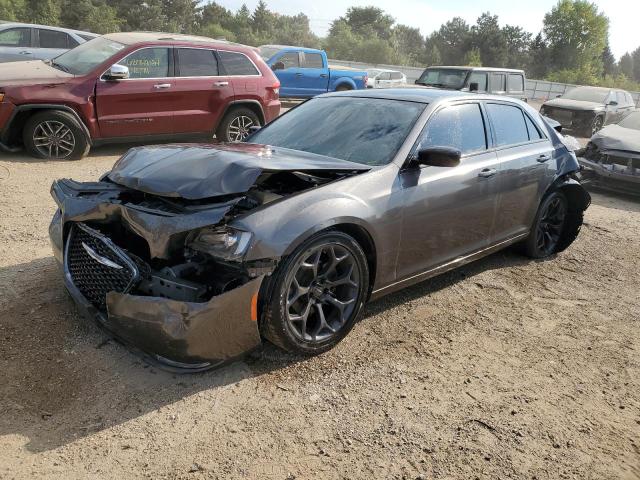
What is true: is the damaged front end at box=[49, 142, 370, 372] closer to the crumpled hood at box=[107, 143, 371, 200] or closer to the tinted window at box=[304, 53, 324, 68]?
the crumpled hood at box=[107, 143, 371, 200]

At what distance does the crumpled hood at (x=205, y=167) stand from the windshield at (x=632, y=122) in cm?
865

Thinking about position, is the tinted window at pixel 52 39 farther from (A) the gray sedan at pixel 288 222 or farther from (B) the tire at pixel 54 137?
(A) the gray sedan at pixel 288 222

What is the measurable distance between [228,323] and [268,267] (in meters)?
0.36

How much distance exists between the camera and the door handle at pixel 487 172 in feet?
13.4

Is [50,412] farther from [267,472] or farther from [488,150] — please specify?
[488,150]

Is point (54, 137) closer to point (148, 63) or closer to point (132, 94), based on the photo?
point (132, 94)

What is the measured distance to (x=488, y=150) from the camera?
169 inches

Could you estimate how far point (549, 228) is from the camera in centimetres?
535

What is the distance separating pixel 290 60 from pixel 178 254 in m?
13.4

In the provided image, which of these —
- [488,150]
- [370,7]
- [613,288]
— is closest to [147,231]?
[488,150]

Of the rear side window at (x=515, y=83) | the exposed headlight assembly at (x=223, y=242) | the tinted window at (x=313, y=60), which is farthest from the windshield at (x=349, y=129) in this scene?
the rear side window at (x=515, y=83)

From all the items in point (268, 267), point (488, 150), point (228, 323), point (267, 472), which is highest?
point (488, 150)

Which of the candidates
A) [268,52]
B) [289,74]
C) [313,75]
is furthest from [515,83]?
[268,52]

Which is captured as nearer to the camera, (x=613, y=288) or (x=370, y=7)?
(x=613, y=288)
